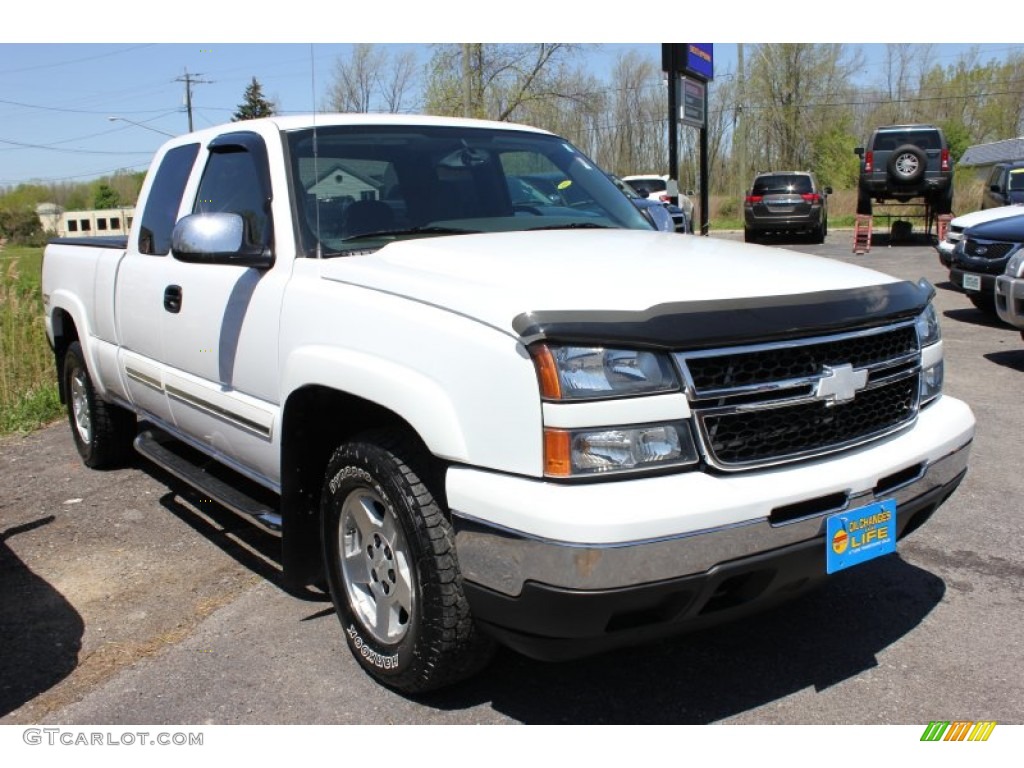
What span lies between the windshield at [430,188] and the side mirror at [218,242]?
0.74 feet

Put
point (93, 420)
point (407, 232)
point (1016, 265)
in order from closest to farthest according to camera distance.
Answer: point (407, 232) < point (93, 420) < point (1016, 265)

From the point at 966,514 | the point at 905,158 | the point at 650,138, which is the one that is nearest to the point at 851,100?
the point at 650,138

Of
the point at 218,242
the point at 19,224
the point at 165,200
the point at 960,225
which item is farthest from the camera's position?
the point at 19,224

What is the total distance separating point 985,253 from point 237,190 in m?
8.56

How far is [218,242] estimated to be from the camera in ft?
11.2

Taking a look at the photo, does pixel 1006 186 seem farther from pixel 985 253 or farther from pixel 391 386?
pixel 391 386

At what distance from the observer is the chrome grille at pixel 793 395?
249 centimetres

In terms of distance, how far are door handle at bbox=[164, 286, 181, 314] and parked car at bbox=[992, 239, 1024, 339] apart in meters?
6.85

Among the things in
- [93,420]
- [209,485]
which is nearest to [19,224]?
[93,420]

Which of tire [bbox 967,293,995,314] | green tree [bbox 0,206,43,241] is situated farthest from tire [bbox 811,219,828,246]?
green tree [bbox 0,206,43,241]

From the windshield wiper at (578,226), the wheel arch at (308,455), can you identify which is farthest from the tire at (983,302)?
the wheel arch at (308,455)

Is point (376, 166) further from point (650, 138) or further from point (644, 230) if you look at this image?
point (650, 138)

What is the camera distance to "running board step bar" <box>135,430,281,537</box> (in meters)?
3.60

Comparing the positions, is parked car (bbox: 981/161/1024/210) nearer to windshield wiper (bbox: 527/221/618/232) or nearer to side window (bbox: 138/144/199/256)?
windshield wiper (bbox: 527/221/618/232)
